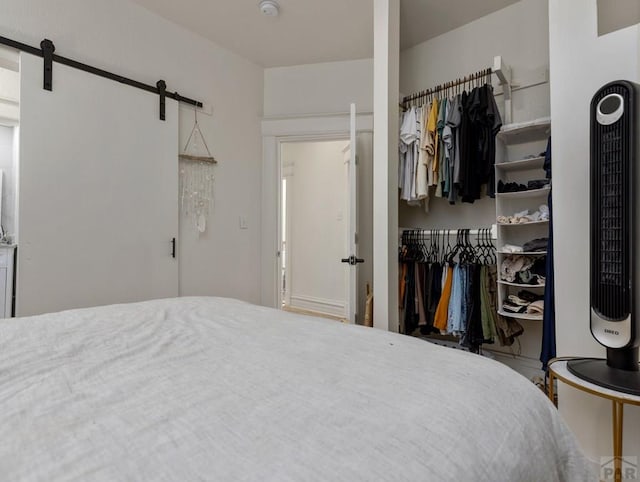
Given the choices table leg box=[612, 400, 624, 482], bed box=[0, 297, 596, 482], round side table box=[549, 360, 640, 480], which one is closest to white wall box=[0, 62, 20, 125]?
bed box=[0, 297, 596, 482]

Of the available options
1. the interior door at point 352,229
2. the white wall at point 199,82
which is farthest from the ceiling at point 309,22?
the interior door at point 352,229

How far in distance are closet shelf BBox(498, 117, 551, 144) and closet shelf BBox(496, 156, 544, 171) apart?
0.61 feet

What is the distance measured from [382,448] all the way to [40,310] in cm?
243

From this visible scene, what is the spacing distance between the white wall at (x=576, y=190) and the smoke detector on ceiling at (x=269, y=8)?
175 cm

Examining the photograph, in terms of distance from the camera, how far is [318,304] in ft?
16.3

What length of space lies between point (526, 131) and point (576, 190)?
94 centimetres

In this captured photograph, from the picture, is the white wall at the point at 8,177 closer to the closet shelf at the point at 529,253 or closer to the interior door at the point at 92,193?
the interior door at the point at 92,193

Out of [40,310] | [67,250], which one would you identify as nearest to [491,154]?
[67,250]

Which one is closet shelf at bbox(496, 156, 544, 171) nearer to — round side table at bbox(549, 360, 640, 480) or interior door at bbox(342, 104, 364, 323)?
interior door at bbox(342, 104, 364, 323)

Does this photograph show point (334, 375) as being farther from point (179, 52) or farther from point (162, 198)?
point (179, 52)

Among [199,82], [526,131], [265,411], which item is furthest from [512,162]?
[199,82]

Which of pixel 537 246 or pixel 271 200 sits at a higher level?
pixel 271 200

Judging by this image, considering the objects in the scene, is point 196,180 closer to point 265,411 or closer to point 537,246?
point 537,246

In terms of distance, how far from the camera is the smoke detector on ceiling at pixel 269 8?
2.59m
